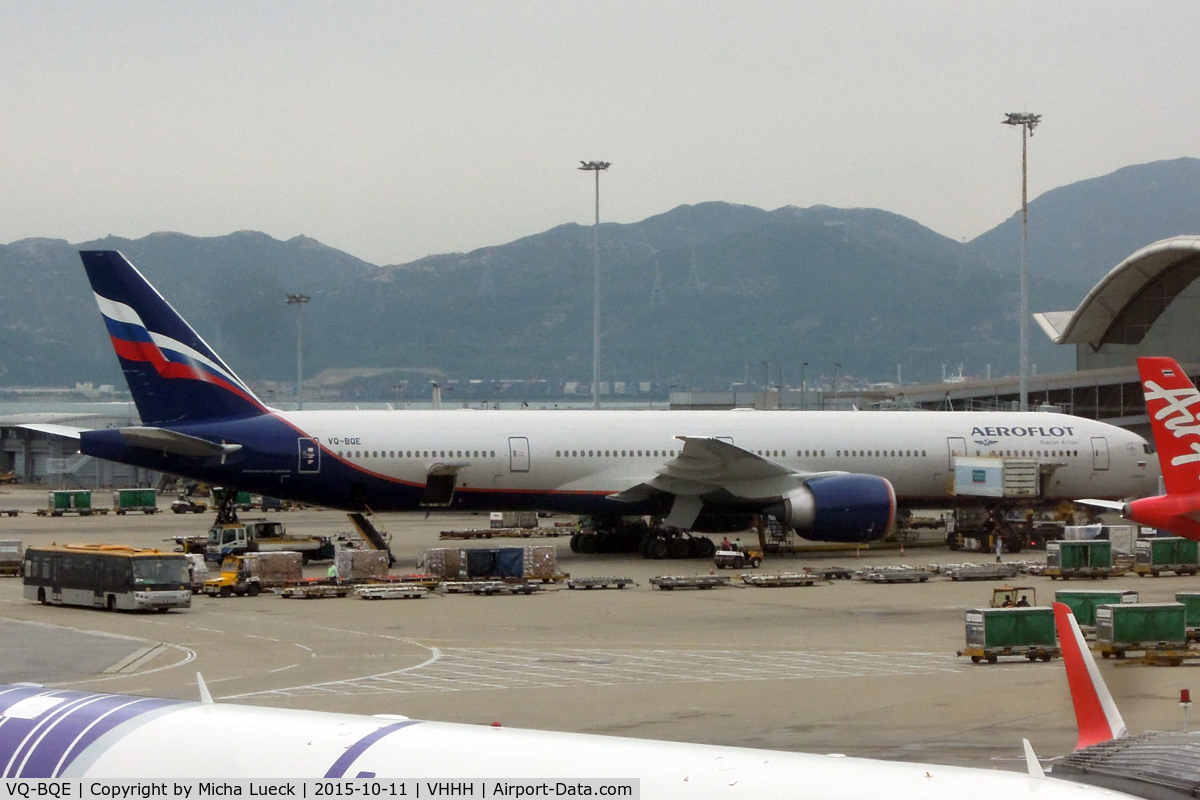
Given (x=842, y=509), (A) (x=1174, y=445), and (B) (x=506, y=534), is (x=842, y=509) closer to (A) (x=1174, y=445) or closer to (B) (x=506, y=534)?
(A) (x=1174, y=445)

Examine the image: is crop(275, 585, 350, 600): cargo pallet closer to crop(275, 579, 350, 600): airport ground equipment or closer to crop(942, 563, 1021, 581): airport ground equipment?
crop(275, 579, 350, 600): airport ground equipment

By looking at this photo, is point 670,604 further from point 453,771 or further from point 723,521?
point 453,771

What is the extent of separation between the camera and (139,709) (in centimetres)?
953

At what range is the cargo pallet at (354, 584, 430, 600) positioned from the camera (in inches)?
1462

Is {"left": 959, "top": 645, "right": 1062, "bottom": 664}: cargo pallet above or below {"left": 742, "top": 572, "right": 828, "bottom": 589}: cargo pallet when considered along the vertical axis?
below

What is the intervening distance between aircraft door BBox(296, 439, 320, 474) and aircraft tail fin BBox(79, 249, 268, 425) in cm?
234

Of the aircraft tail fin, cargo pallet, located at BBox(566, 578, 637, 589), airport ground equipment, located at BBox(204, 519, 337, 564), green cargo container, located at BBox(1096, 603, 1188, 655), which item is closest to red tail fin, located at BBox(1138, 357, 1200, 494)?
green cargo container, located at BBox(1096, 603, 1188, 655)

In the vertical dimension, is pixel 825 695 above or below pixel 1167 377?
below

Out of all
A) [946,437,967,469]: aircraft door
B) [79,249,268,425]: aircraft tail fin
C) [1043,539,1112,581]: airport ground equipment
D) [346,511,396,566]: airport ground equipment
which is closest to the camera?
[1043,539,1112,581]: airport ground equipment

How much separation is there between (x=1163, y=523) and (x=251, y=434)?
24466mm

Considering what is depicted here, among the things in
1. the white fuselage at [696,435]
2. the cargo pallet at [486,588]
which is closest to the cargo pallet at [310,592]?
the cargo pallet at [486,588]

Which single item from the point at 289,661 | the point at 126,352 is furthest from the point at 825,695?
the point at 126,352

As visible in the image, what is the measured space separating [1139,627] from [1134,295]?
6213cm

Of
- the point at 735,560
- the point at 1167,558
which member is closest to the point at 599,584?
the point at 735,560
